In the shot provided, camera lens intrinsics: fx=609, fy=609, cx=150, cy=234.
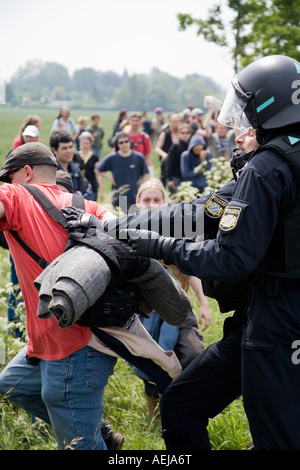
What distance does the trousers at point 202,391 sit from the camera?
3164 millimetres

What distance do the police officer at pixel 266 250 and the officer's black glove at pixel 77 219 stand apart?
1.30 feet

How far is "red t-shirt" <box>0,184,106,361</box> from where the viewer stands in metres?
3.20

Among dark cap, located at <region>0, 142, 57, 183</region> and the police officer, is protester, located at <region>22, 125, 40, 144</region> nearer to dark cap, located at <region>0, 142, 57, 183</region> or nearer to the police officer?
dark cap, located at <region>0, 142, 57, 183</region>

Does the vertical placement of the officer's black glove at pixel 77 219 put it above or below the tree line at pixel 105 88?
above

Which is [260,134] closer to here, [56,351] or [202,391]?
[202,391]

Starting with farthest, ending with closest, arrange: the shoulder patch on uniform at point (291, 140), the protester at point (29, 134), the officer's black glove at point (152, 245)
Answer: the protester at point (29, 134), the officer's black glove at point (152, 245), the shoulder patch on uniform at point (291, 140)

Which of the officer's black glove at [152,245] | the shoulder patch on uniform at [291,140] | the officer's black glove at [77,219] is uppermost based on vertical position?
the shoulder patch on uniform at [291,140]

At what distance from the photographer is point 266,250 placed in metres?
2.63

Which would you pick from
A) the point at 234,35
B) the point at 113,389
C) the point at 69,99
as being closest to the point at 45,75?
the point at 69,99

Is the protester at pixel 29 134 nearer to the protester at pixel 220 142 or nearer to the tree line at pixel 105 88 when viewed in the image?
the protester at pixel 220 142

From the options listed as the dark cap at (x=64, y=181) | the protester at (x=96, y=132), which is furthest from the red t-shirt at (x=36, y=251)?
the protester at (x=96, y=132)

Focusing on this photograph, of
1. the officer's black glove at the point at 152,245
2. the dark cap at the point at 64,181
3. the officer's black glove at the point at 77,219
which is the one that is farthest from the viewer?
the dark cap at the point at 64,181

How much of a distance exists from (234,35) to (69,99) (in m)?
115

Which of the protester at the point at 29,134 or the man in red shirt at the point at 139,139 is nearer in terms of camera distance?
the protester at the point at 29,134
